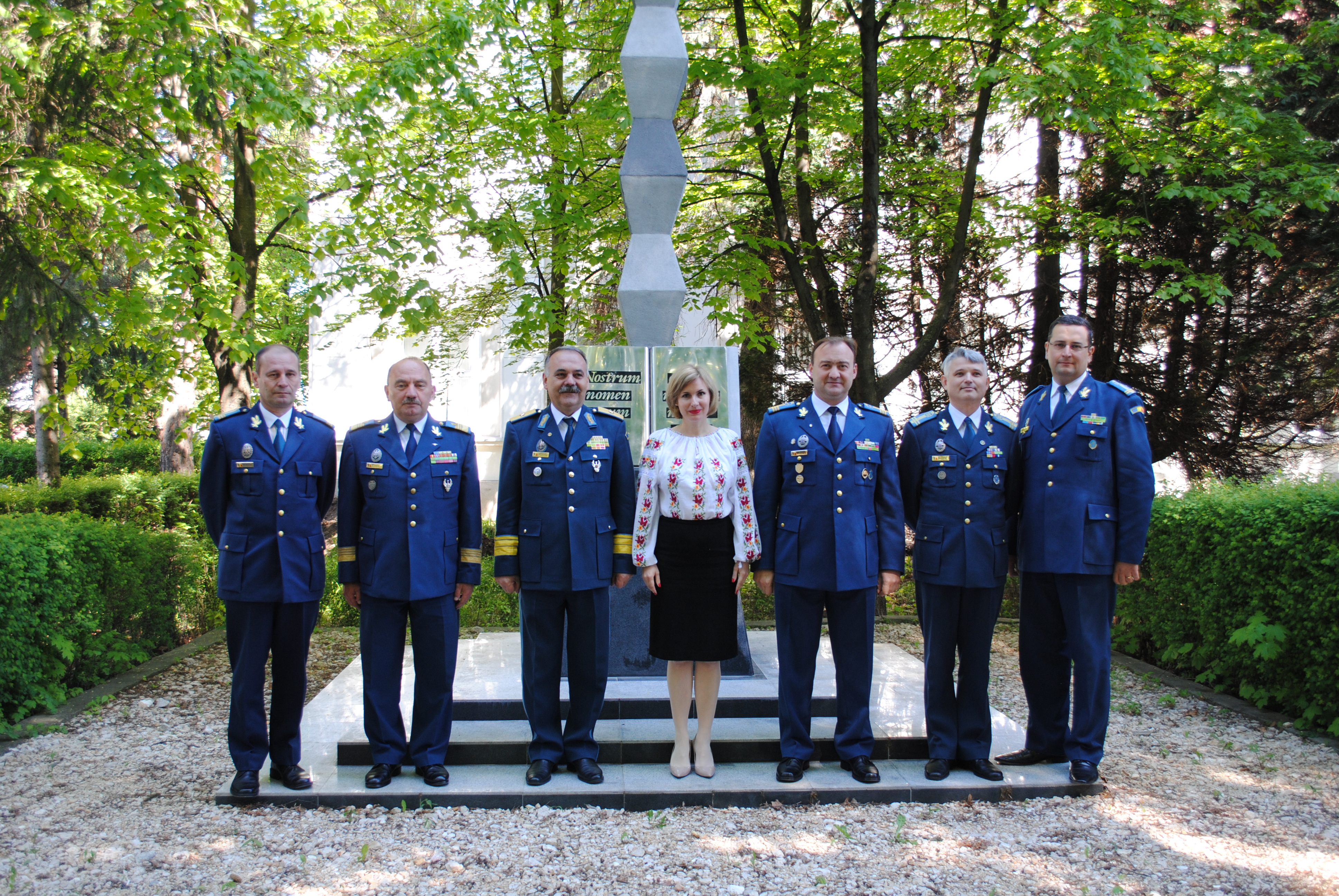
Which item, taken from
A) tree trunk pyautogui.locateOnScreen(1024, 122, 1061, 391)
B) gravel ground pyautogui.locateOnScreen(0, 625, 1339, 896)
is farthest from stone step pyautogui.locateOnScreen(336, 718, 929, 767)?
tree trunk pyautogui.locateOnScreen(1024, 122, 1061, 391)

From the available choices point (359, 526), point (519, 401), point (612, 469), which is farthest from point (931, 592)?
point (519, 401)

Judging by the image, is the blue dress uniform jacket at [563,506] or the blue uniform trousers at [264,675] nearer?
the blue uniform trousers at [264,675]

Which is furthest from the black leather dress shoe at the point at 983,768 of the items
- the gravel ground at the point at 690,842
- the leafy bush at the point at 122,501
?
the leafy bush at the point at 122,501

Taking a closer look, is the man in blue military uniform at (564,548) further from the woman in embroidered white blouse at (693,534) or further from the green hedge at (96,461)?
the green hedge at (96,461)

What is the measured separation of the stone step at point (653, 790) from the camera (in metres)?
3.63

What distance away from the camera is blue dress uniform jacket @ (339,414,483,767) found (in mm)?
3699

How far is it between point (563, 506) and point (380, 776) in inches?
55.3

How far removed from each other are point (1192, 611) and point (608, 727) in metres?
4.06

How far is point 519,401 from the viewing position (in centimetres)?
1584

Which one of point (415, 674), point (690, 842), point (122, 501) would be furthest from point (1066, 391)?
point (122, 501)

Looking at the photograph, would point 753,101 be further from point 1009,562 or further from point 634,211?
point 1009,562

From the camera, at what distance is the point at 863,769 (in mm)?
3766

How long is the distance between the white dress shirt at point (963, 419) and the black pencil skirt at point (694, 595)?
1.15 meters

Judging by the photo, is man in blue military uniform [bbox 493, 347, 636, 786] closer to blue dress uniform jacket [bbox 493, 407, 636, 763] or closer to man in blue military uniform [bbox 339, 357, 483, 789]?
blue dress uniform jacket [bbox 493, 407, 636, 763]
